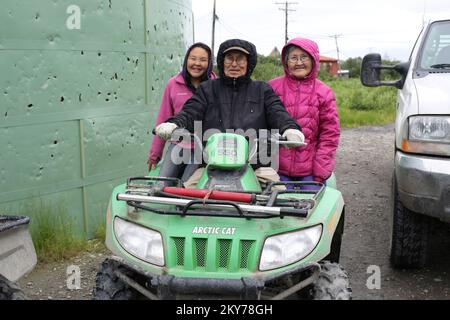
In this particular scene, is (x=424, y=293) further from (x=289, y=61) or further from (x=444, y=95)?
(x=289, y=61)

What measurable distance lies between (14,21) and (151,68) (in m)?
1.67

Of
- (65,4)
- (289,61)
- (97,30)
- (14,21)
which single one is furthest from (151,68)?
(289,61)

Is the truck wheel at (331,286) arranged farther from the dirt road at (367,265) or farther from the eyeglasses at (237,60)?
the eyeglasses at (237,60)

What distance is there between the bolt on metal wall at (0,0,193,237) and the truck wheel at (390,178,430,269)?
267 centimetres

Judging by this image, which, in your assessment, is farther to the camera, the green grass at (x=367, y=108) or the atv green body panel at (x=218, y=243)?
the green grass at (x=367, y=108)

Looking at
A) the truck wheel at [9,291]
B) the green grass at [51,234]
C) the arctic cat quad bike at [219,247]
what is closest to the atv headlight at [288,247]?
the arctic cat quad bike at [219,247]

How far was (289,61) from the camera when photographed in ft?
14.3

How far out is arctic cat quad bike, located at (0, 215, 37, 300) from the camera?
2.87 metres

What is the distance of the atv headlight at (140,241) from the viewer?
2.96 m

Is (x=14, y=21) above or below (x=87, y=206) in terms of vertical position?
above

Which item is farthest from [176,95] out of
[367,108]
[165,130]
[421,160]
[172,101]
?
[367,108]

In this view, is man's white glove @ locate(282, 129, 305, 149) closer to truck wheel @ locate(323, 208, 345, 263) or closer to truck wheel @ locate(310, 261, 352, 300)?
truck wheel @ locate(323, 208, 345, 263)

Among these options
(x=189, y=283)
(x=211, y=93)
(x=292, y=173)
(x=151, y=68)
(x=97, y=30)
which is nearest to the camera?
(x=189, y=283)

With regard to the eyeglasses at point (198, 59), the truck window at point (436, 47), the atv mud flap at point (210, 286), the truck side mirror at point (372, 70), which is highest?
the truck window at point (436, 47)
